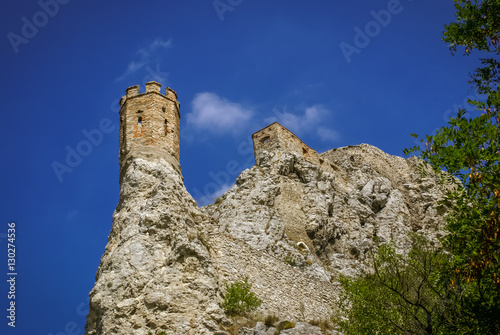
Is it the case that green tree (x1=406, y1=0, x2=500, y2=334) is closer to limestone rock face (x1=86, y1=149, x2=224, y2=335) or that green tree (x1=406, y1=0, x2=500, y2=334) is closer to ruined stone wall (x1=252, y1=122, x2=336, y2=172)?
limestone rock face (x1=86, y1=149, x2=224, y2=335)

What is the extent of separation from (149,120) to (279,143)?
14.4m

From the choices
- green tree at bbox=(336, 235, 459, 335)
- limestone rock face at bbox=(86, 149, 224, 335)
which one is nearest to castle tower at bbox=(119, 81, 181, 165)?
limestone rock face at bbox=(86, 149, 224, 335)

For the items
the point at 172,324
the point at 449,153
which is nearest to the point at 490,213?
the point at 449,153

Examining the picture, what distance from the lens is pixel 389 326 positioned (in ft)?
51.0

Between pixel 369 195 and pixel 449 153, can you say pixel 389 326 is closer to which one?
pixel 449 153

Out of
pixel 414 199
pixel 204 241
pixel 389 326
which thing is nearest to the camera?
pixel 389 326

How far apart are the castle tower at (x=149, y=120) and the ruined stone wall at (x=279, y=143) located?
41.2 feet

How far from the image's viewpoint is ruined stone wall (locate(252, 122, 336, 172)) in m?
37.4

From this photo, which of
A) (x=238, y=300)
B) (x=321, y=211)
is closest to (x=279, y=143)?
(x=321, y=211)

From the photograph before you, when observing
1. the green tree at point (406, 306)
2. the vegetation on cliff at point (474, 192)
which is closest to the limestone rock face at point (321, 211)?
the green tree at point (406, 306)

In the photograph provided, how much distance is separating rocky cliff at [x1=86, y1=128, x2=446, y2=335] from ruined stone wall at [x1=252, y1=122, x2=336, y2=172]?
33cm

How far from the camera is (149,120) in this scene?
24.4 m

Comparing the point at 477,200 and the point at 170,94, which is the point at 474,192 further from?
the point at 170,94

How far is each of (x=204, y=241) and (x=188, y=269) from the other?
243 centimetres
